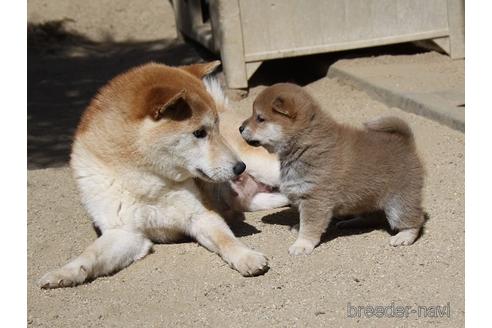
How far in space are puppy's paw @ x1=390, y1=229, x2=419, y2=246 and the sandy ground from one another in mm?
45

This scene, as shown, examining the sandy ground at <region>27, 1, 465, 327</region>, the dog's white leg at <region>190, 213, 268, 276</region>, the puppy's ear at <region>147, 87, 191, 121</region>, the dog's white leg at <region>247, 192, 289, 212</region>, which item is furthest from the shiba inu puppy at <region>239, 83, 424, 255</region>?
the dog's white leg at <region>247, 192, 289, 212</region>

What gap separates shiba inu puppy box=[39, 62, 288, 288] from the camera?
177 inches

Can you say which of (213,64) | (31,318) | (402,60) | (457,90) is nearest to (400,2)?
(402,60)

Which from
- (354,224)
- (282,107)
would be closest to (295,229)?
(354,224)

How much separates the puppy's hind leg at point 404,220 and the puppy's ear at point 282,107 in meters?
0.77

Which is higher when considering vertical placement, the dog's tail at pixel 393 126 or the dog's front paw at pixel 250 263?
the dog's tail at pixel 393 126

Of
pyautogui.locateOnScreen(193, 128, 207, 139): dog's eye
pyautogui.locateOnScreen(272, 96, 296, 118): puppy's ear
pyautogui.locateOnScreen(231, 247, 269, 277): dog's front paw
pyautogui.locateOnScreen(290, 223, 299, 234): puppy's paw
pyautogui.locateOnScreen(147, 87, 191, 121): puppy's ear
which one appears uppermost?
pyautogui.locateOnScreen(147, 87, 191, 121): puppy's ear

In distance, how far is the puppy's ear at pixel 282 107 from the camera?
4633 millimetres

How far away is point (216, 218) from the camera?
4.82 metres

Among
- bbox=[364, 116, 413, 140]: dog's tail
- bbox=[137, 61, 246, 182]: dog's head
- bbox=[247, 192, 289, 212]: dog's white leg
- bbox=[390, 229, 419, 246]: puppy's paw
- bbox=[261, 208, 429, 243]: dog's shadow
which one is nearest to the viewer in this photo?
Result: bbox=[137, 61, 246, 182]: dog's head

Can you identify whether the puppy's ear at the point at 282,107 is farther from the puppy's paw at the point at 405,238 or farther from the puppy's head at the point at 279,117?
the puppy's paw at the point at 405,238

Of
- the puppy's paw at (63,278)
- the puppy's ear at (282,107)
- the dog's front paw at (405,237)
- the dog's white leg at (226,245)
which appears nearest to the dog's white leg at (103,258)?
the puppy's paw at (63,278)

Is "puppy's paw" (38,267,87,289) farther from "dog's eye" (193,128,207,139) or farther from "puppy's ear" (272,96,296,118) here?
"puppy's ear" (272,96,296,118)

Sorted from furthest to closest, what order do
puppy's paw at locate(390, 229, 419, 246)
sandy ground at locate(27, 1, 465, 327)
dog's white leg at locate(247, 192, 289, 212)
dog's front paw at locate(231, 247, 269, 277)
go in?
dog's white leg at locate(247, 192, 289, 212) < puppy's paw at locate(390, 229, 419, 246) < dog's front paw at locate(231, 247, 269, 277) < sandy ground at locate(27, 1, 465, 327)
